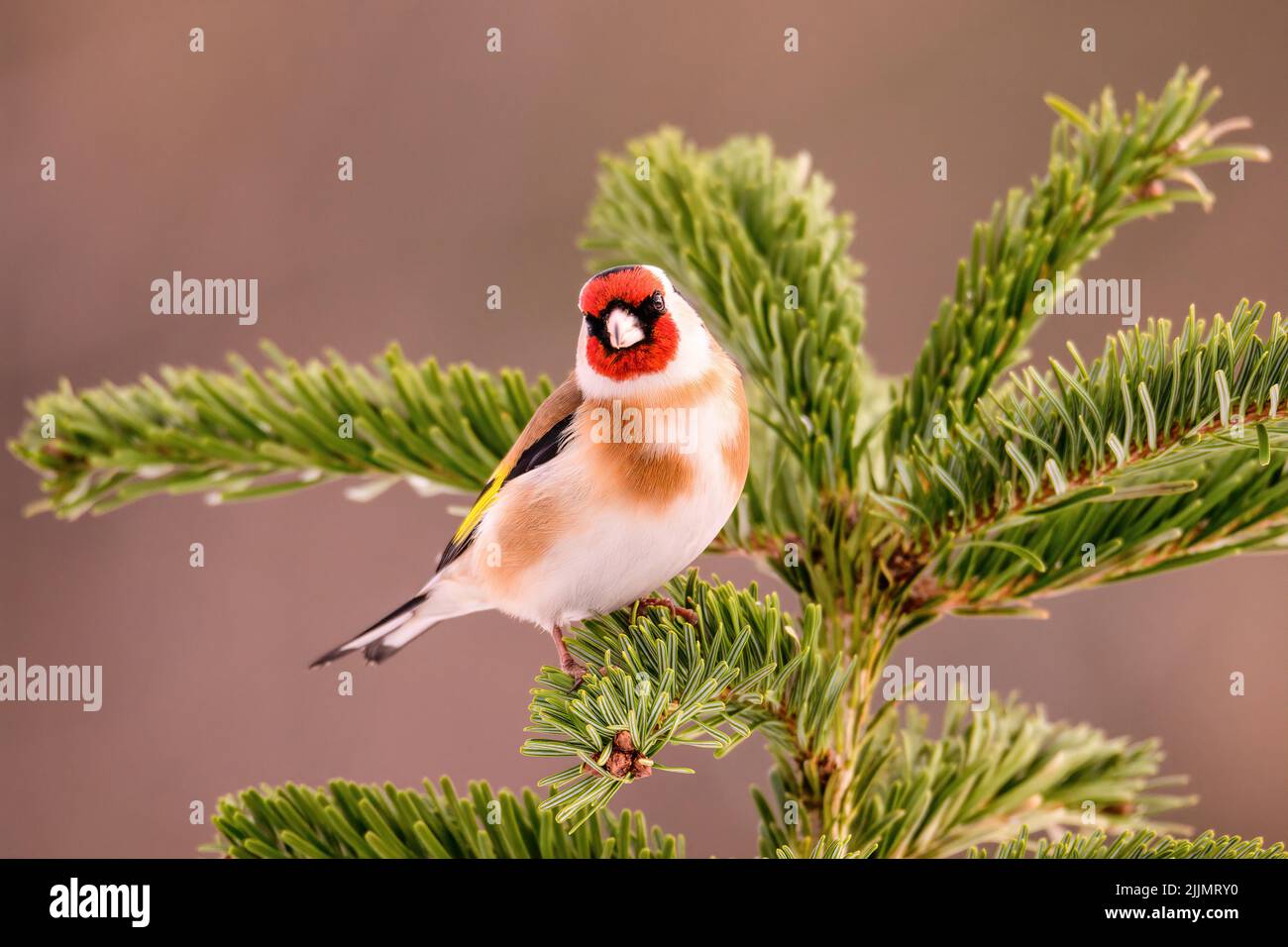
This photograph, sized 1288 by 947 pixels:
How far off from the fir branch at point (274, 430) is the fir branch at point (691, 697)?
8.6 inches

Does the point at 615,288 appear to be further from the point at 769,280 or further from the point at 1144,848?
the point at 1144,848

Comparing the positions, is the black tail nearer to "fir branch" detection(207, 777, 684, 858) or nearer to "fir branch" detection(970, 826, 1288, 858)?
"fir branch" detection(207, 777, 684, 858)

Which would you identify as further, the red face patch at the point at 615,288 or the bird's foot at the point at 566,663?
the red face patch at the point at 615,288

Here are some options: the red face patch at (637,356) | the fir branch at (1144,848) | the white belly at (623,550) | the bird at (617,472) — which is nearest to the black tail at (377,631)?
the bird at (617,472)

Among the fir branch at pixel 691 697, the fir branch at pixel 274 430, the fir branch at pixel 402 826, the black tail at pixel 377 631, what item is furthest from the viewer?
the black tail at pixel 377 631

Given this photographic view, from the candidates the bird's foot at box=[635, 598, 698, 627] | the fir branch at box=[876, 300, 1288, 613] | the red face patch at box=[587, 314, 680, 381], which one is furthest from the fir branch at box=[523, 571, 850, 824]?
the red face patch at box=[587, 314, 680, 381]

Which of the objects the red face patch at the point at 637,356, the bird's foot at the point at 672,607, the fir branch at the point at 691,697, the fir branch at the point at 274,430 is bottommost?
the fir branch at the point at 691,697

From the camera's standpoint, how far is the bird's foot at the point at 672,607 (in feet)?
2.38

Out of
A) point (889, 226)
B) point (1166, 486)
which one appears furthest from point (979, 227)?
point (889, 226)

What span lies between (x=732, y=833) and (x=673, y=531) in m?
1.68

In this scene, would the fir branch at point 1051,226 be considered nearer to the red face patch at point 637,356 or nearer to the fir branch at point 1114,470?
the fir branch at point 1114,470

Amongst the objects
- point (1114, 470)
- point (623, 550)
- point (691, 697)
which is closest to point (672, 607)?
point (623, 550)

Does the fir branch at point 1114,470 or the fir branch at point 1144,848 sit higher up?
the fir branch at point 1114,470
